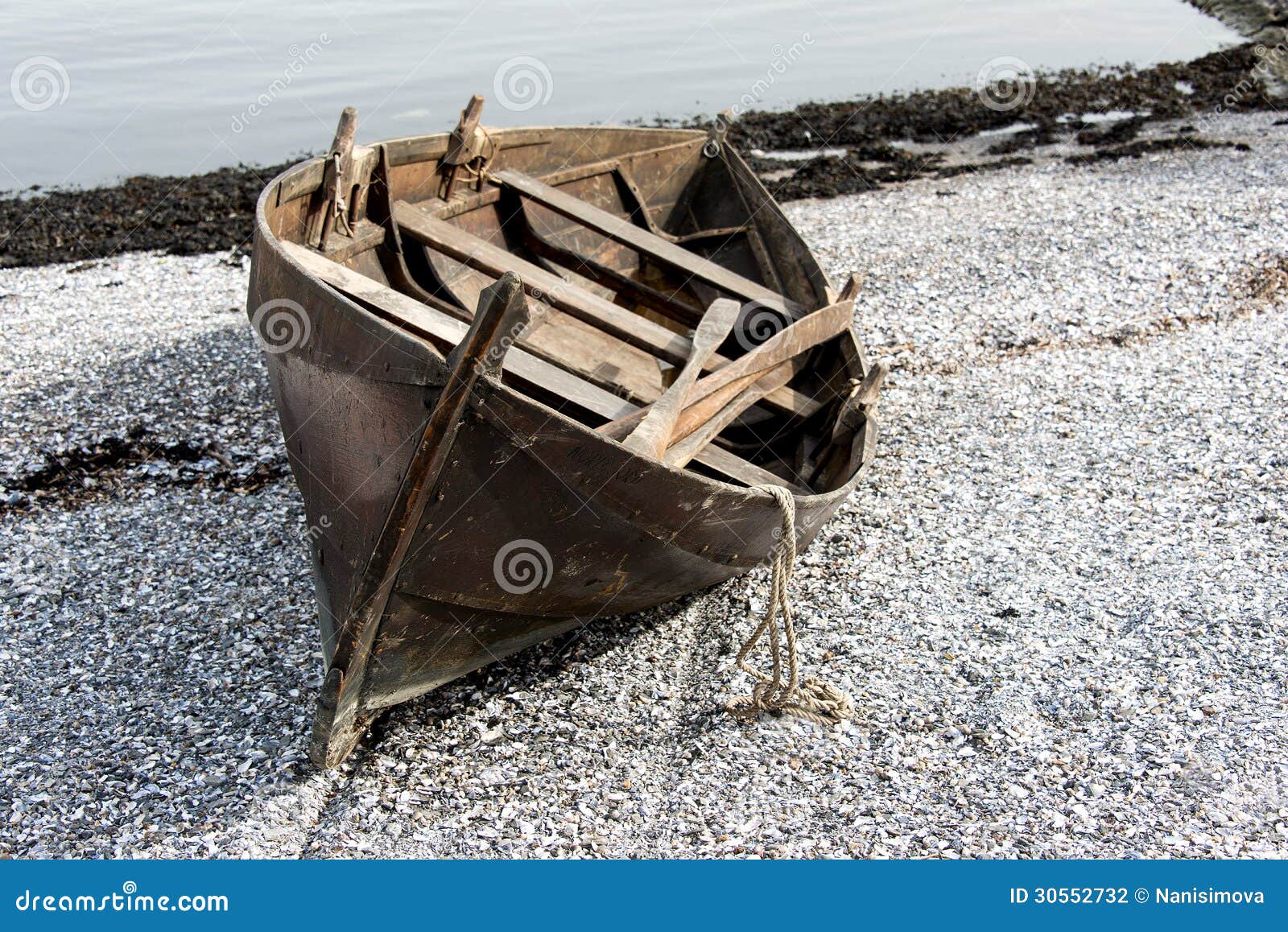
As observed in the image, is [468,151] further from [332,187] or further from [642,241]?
[332,187]

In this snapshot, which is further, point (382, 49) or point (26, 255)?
point (382, 49)

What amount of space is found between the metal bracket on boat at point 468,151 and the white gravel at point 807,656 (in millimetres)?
2274

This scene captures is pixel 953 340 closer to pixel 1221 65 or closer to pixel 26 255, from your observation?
pixel 26 255

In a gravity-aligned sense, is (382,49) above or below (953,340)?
above

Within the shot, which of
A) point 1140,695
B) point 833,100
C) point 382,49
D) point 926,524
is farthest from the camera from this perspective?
point 382,49

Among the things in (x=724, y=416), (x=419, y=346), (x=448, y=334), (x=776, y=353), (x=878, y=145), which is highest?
(x=419, y=346)

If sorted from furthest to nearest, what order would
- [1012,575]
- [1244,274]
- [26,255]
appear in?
[26,255], [1244,274], [1012,575]

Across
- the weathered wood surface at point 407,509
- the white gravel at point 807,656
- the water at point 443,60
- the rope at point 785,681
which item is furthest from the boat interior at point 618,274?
the water at point 443,60

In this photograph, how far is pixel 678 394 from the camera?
520cm

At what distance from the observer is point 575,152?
8.59m

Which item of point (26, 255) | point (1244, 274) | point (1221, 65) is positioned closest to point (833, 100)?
point (1221, 65)

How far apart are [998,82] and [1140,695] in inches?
730

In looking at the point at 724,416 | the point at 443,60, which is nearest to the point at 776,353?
the point at 724,416

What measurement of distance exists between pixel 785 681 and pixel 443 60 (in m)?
19.2
